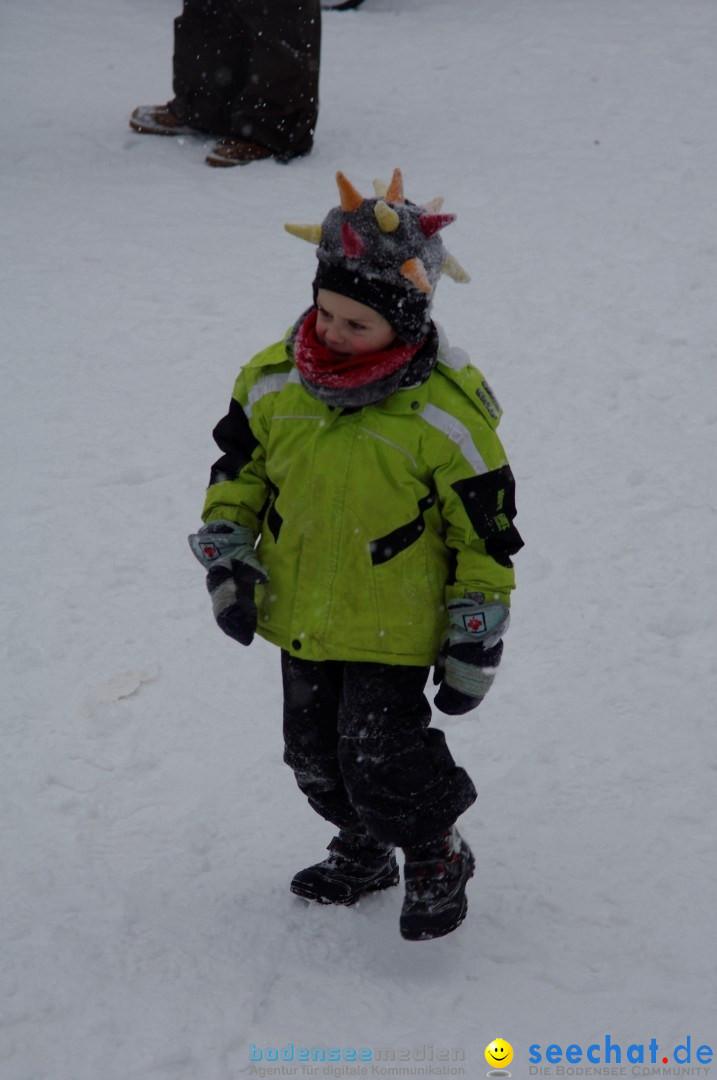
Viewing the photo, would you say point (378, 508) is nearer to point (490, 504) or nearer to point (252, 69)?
point (490, 504)

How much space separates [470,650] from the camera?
8.36ft

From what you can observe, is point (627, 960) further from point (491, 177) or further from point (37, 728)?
point (491, 177)

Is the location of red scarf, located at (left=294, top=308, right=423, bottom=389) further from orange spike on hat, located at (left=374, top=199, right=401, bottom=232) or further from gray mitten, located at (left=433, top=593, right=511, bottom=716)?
gray mitten, located at (left=433, top=593, right=511, bottom=716)

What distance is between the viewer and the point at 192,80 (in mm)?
7754

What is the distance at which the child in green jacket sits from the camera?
2461 millimetres

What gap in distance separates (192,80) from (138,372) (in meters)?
2.99

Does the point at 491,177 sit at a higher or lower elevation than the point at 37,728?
higher

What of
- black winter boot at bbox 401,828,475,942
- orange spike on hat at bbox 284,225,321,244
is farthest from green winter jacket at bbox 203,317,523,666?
black winter boot at bbox 401,828,475,942

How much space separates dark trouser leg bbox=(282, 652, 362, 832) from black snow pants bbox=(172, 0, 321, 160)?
5642 millimetres

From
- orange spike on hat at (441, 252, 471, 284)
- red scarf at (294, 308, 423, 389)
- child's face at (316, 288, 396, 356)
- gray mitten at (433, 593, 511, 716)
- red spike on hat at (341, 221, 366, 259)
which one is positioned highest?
red spike on hat at (341, 221, 366, 259)

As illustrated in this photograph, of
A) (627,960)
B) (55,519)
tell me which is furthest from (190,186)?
(627,960)

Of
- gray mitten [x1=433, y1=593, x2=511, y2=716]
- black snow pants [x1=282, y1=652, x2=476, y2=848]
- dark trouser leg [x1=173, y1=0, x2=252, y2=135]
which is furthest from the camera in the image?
dark trouser leg [x1=173, y1=0, x2=252, y2=135]

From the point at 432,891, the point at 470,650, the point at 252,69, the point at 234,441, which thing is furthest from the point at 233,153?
the point at 432,891

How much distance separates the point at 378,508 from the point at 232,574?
0.39 meters
